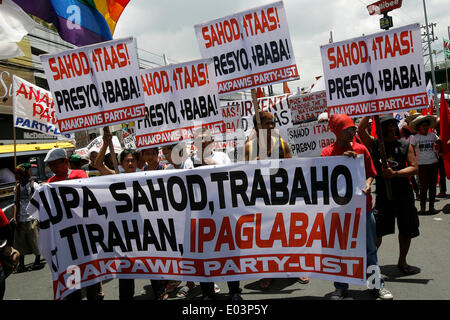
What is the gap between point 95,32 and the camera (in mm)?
5465

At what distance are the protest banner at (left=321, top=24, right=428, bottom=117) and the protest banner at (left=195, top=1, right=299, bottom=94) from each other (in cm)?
106

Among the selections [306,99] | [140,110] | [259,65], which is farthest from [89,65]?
[306,99]

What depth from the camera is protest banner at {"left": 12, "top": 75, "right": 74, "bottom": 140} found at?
6509 millimetres

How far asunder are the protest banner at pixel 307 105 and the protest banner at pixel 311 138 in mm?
702

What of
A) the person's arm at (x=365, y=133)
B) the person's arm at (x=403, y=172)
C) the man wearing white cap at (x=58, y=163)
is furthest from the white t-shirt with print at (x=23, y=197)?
the person's arm at (x=403, y=172)

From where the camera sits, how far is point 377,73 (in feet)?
14.0

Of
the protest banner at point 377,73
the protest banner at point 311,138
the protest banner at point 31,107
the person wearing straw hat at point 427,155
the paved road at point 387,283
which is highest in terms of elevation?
the protest banner at point 31,107

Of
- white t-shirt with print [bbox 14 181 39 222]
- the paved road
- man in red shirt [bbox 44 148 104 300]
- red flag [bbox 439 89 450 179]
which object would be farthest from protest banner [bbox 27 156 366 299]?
red flag [bbox 439 89 450 179]

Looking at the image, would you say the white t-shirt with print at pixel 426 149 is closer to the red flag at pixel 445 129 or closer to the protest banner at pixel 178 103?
the red flag at pixel 445 129

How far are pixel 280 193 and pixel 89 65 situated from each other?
9.50 feet

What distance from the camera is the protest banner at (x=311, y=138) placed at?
805 centimetres

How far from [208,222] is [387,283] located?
90.0 inches

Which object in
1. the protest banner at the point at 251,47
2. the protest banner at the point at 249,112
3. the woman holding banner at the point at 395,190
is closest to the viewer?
the woman holding banner at the point at 395,190

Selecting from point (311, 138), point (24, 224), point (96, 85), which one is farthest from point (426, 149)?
point (24, 224)
